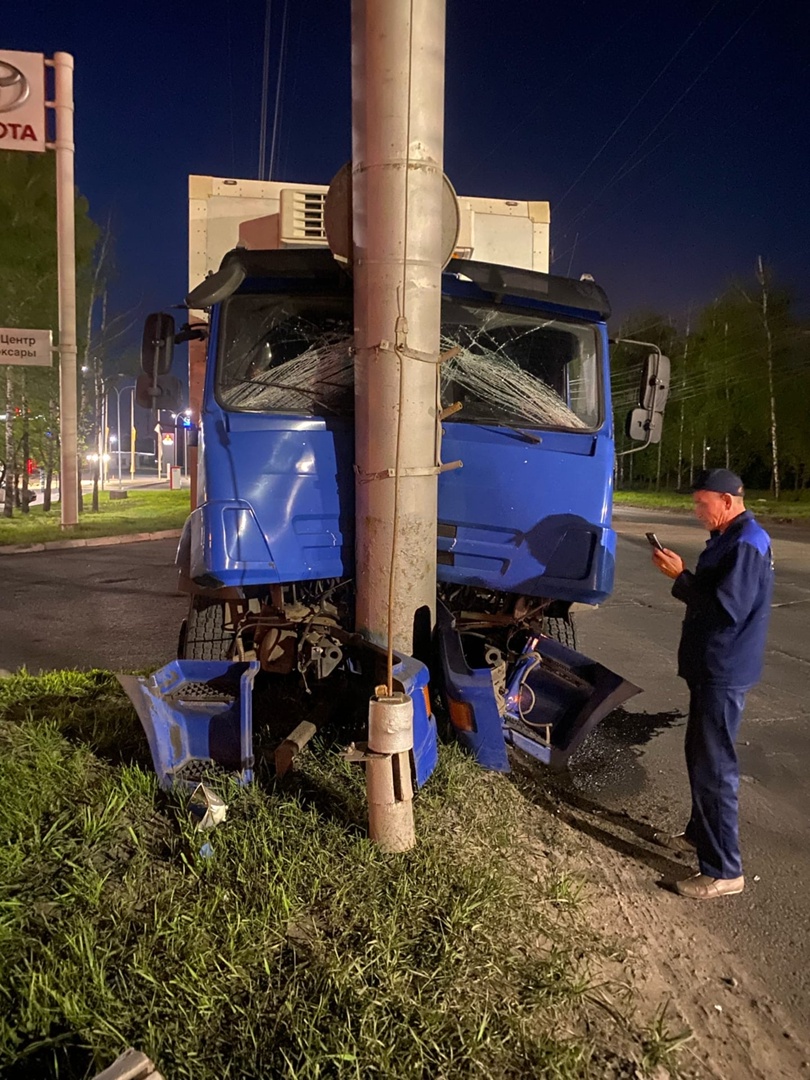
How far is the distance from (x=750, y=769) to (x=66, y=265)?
1584 centimetres

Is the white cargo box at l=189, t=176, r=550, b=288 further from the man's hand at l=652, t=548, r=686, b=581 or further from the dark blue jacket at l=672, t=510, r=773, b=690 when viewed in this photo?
the dark blue jacket at l=672, t=510, r=773, b=690

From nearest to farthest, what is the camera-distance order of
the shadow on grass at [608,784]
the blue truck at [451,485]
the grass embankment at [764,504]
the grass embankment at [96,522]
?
the shadow on grass at [608,784]
the blue truck at [451,485]
the grass embankment at [96,522]
the grass embankment at [764,504]

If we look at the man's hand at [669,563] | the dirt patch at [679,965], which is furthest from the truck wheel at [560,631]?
the man's hand at [669,563]

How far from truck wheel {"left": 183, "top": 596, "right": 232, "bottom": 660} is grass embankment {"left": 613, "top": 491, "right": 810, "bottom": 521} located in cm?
2110

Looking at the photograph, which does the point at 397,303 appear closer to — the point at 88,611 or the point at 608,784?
the point at 608,784

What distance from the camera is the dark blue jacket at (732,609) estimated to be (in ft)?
10.7

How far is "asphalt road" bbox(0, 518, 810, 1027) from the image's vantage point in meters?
3.21

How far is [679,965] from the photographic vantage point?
9.25 ft

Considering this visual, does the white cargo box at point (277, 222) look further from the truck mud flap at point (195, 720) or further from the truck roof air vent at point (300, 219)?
the truck mud flap at point (195, 720)

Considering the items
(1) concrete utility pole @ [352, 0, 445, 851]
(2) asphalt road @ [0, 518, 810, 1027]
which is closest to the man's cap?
(1) concrete utility pole @ [352, 0, 445, 851]

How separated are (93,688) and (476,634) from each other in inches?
109

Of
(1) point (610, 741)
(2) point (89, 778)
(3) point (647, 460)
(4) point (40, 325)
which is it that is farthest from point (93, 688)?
(3) point (647, 460)

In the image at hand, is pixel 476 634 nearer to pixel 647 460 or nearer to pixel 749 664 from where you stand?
pixel 749 664

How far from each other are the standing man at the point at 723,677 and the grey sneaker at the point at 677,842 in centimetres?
32
